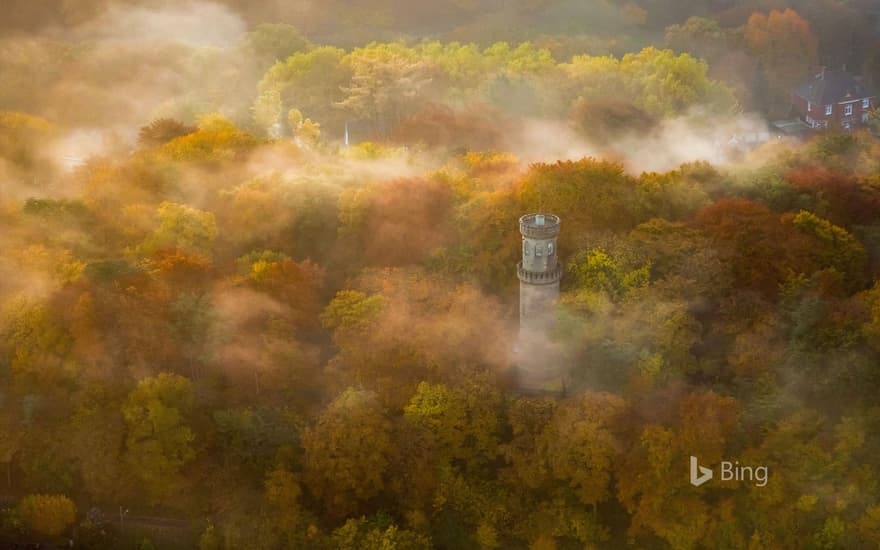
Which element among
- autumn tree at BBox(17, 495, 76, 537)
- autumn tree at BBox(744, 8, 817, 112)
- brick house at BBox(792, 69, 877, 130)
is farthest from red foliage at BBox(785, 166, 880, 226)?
autumn tree at BBox(744, 8, 817, 112)

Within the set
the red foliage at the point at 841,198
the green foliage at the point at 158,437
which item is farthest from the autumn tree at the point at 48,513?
the red foliage at the point at 841,198

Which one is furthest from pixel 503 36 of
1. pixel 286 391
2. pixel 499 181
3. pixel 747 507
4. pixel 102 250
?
pixel 747 507

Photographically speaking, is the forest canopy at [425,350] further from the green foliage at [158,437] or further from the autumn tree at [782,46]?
the autumn tree at [782,46]

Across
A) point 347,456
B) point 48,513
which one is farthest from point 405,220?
point 48,513

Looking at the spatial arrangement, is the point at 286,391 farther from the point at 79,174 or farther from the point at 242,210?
the point at 79,174

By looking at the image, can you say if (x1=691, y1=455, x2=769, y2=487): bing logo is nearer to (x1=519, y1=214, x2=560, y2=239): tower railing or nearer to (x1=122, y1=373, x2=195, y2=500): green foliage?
(x1=519, y1=214, x2=560, y2=239): tower railing
